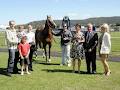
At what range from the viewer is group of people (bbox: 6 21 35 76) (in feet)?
47.2

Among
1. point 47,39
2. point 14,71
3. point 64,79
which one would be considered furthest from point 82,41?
point 47,39

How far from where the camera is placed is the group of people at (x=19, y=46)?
14.4m

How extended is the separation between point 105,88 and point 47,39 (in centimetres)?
843

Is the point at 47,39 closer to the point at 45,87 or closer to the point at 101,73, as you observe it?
the point at 101,73

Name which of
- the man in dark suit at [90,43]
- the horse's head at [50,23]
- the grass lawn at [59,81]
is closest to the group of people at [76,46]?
the man in dark suit at [90,43]

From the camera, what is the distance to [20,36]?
1523 centimetres

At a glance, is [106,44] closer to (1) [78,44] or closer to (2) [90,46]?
(2) [90,46]

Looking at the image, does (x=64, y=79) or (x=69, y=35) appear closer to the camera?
(x=64, y=79)

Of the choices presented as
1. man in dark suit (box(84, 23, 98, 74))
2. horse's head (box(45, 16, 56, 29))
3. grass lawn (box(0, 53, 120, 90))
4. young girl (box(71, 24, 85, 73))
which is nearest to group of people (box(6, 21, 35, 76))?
grass lawn (box(0, 53, 120, 90))

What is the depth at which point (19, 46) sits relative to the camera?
579 inches

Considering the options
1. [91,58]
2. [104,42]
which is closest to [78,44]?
[91,58]

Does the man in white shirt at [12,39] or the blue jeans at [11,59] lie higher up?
the man in white shirt at [12,39]

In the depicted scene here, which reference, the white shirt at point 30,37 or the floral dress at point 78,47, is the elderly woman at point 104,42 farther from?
the white shirt at point 30,37

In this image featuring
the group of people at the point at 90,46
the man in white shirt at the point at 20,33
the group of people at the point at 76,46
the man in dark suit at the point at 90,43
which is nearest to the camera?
the group of people at the point at 76,46
